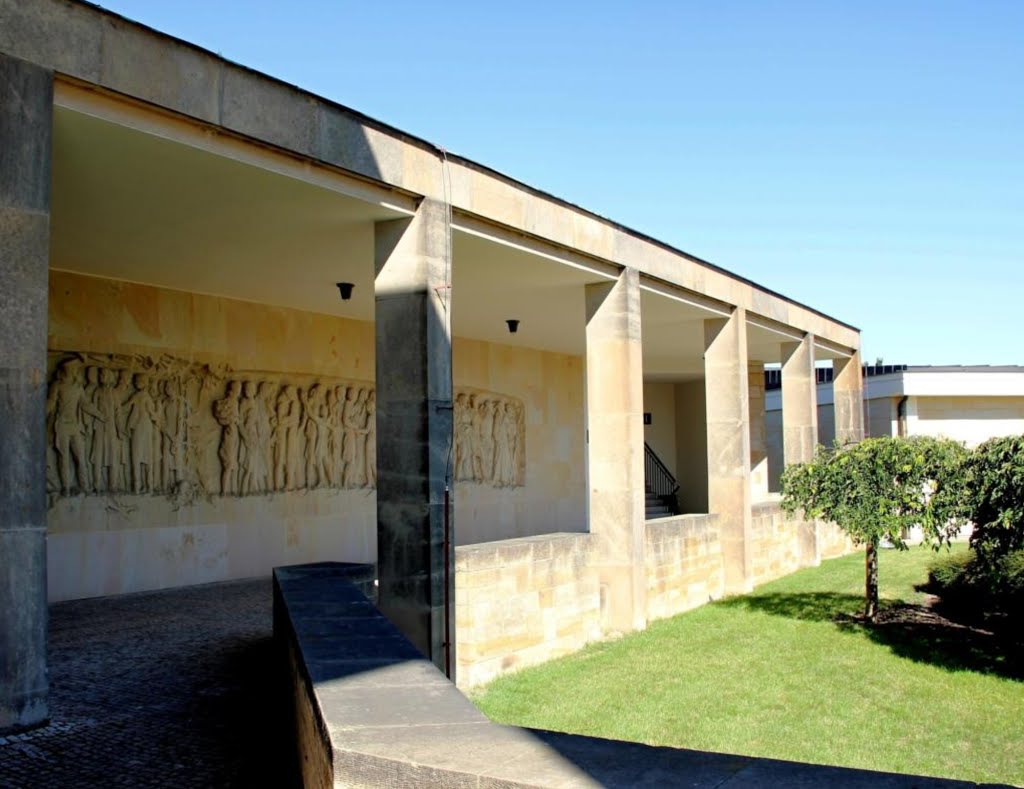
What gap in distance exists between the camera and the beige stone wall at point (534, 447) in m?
16.8

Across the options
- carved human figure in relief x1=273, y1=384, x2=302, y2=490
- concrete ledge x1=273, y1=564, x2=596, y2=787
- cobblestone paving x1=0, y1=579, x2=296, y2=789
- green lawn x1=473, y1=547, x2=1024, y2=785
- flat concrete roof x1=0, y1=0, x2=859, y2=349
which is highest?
flat concrete roof x1=0, y1=0, x2=859, y2=349

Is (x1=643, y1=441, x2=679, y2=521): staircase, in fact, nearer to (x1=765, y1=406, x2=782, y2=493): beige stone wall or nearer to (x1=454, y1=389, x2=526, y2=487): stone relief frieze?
(x1=765, y1=406, x2=782, y2=493): beige stone wall

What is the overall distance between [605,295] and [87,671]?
7.22 m

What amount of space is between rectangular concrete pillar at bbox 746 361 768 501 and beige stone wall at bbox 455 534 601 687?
12.0 meters

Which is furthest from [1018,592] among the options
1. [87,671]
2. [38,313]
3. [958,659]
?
[38,313]

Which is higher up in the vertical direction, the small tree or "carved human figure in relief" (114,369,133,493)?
"carved human figure in relief" (114,369,133,493)

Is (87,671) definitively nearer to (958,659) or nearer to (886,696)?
(886,696)

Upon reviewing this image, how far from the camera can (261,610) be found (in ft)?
31.6

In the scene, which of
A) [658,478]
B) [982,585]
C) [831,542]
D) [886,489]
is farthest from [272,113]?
[658,478]

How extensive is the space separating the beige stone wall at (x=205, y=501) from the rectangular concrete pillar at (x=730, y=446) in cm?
412

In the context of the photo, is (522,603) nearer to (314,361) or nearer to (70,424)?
(70,424)

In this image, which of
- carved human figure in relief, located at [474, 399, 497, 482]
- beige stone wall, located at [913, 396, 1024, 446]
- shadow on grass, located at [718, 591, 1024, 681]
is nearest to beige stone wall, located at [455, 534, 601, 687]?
A: shadow on grass, located at [718, 591, 1024, 681]

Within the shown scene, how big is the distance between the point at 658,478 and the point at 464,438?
10.9 metres

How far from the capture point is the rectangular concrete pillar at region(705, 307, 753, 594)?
1472 centimetres
